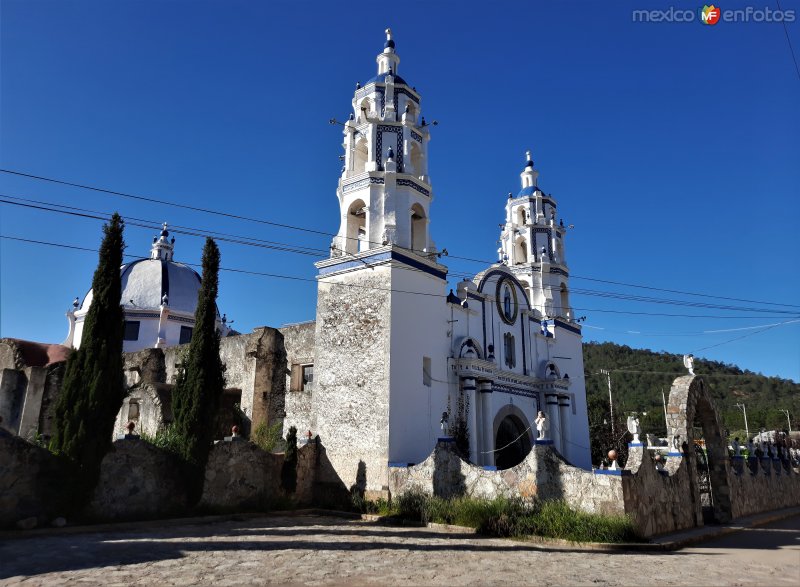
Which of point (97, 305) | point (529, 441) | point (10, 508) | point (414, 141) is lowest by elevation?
point (10, 508)

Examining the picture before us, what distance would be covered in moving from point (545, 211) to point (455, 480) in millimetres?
16380

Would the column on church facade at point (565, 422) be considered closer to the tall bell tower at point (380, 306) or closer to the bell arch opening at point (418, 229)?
the tall bell tower at point (380, 306)

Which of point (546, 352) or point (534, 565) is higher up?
point (546, 352)

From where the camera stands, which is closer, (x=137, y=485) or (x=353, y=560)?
(x=353, y=560)

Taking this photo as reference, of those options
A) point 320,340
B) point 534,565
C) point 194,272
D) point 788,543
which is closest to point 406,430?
point 320,340

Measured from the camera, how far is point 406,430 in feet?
54.3

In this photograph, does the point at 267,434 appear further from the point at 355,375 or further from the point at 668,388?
the point at 668,388

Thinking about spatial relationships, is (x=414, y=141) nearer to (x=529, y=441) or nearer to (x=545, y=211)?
(x=545, y=211)

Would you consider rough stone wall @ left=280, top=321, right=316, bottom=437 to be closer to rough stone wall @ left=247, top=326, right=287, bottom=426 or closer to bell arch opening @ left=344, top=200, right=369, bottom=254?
rough stone wall @ left=247, top=326, right=287, bottom=426

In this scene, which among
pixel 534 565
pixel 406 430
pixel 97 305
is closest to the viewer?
pixel 534 565

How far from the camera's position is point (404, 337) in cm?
1720

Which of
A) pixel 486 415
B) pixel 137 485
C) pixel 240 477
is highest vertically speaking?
pixel 486 415

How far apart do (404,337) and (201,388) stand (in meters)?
5.73

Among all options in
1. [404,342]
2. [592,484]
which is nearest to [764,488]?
[592,484]
